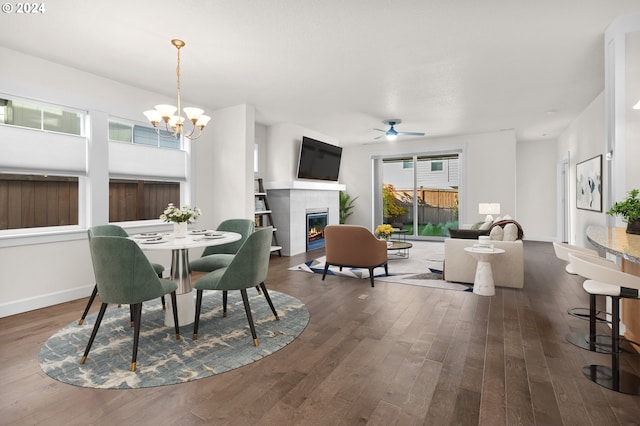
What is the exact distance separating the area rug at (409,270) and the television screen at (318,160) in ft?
6.58

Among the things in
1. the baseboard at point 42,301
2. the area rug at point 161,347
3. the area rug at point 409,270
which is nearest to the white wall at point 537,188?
the area rug at point 409,270

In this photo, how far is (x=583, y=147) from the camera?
5699mm

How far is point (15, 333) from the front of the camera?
2830mm

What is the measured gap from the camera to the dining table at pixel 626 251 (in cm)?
163

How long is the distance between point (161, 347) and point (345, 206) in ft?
23.6

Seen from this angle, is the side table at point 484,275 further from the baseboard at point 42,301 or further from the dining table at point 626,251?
the baseboard at point 42,301

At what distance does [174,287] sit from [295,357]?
1.11m

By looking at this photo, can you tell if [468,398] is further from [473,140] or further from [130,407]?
[473,140]

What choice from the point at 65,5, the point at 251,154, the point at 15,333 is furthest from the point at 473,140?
the point at 15,333

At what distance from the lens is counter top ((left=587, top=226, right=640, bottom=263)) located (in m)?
1.54

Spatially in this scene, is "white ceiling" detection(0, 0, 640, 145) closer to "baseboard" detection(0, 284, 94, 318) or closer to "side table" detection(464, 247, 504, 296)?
"side table" detection(464, 247, 504, 296)

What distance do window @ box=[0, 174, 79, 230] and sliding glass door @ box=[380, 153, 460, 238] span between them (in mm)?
6800

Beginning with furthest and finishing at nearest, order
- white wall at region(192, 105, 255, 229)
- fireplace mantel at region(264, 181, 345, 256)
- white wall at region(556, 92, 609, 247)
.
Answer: fireplace mantel at region(264, 181, 345, 256)
white wall at region(192, 105, 255, 229)
white wall at region(556, 92, 609, 247)

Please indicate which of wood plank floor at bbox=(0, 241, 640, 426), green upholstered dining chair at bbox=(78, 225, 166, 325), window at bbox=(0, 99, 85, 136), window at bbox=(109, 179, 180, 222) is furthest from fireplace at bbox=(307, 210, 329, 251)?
window at bbox=(0, 99, 85, 136)
